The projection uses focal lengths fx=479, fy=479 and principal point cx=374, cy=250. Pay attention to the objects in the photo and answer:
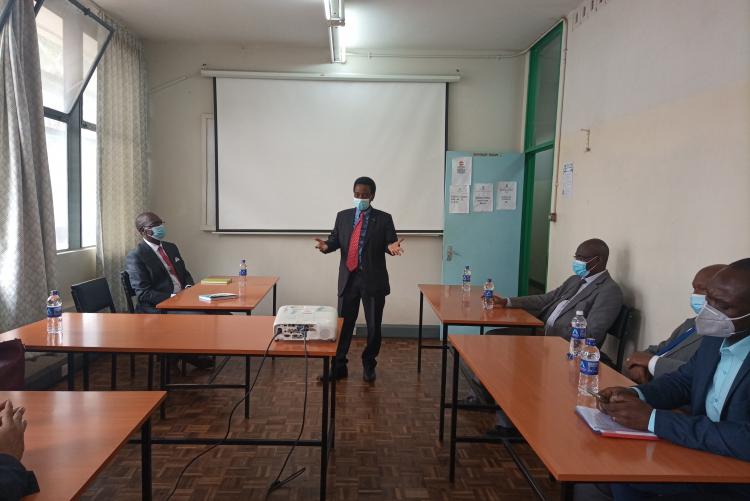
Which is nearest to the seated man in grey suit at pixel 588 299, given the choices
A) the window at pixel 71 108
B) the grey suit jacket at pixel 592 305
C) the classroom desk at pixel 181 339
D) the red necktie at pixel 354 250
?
the grey suit jacket at pixel 592 305

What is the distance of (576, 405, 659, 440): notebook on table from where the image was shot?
4.68 ft

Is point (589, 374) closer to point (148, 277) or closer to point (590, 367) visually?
point (590, 367)

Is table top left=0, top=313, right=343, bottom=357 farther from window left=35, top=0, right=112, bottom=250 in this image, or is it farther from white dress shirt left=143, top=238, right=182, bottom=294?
window left=35, top=0, right=112, bottom=250

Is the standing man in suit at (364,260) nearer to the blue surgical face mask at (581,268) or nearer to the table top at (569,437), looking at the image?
the blue surgical face mask at (581,268)

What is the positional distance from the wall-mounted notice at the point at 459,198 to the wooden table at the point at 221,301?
2060mm

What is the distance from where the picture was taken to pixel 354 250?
3.77 meters

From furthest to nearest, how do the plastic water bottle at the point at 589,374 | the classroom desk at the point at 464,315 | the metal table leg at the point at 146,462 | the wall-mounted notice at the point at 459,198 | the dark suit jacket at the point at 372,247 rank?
the wall-mounted notice at the point at 459,198
the dark suit jacket at the point at 372,247
the classroom desk at the point at 464,315
the plastic water bottle at the point at 589,374
the metal table leg at the point at 146,462

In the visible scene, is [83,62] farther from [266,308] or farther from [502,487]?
[502,487]

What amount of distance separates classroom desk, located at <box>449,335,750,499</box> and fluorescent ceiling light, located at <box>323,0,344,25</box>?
273cm

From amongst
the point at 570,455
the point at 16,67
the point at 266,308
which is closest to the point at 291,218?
the point at 266,308

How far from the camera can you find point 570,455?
133cm

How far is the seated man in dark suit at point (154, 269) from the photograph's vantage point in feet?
12.5

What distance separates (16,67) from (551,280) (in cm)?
436

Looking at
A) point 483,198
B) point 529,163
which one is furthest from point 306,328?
point 529,163
